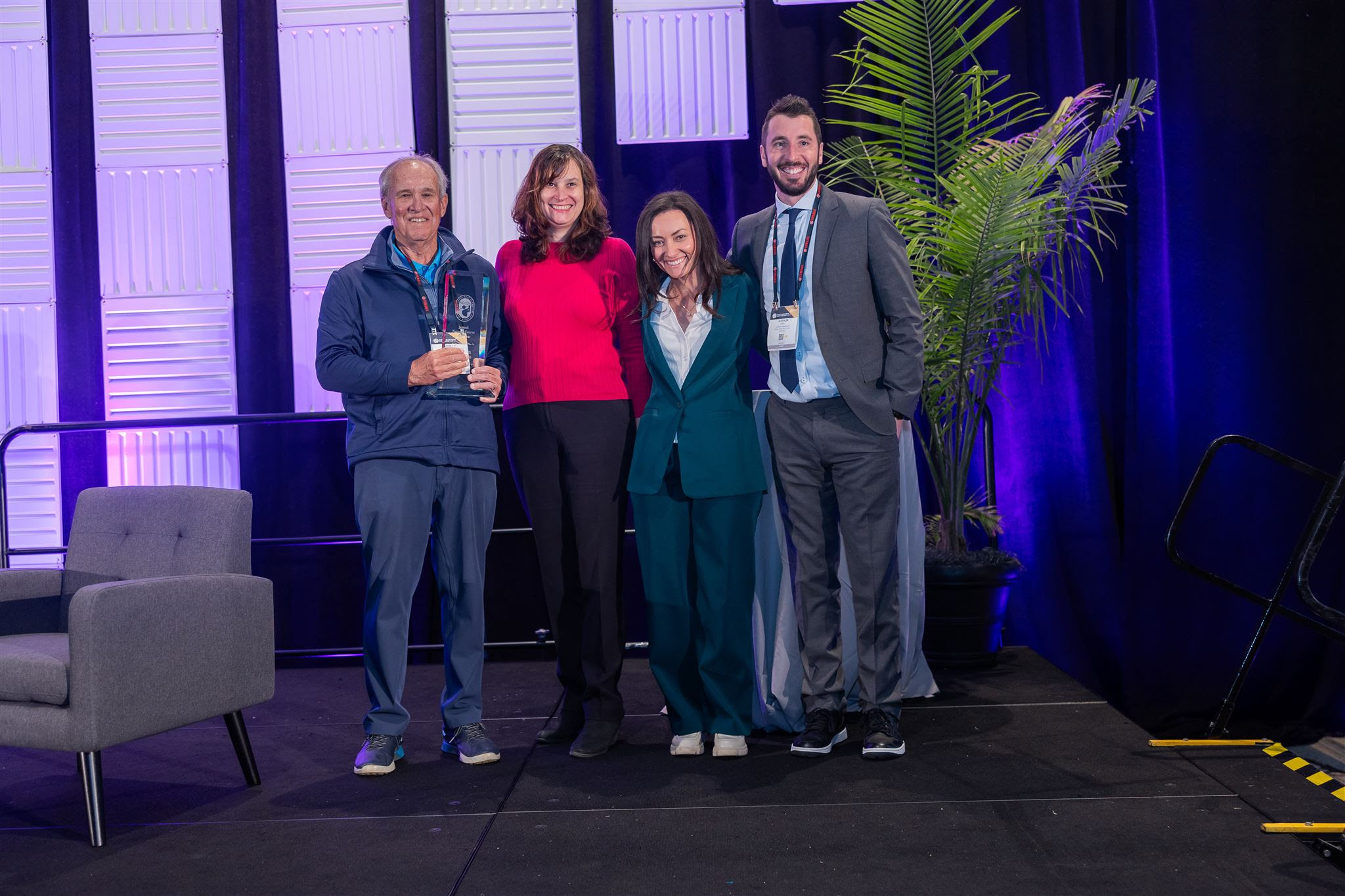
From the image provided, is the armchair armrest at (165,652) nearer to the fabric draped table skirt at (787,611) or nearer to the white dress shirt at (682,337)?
the white dress shirt at (682,337)

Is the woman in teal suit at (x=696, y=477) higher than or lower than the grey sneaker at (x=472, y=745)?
higher

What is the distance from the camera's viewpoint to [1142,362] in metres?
4.40

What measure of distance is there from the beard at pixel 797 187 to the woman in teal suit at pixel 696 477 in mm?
241

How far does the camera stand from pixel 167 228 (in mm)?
4762

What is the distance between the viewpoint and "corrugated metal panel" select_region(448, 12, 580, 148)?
15.4 feet

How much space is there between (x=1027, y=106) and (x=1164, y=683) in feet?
8.12

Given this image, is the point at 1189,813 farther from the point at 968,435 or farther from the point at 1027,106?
the point at 1027,106

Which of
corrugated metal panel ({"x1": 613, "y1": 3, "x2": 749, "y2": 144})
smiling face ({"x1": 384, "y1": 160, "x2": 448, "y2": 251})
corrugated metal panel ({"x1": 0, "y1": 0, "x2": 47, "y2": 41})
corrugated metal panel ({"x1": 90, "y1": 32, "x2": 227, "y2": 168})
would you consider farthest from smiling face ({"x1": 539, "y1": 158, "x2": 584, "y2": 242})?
corrugated metal panel ({"x1": 0, "y1": 0, "x2": 47, "y2": 41})

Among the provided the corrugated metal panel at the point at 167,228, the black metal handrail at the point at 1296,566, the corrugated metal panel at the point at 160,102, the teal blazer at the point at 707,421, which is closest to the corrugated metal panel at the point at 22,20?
the corrugated metal panel at the point at 160,102

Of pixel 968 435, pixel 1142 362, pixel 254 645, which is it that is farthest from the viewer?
pixel 1142 362

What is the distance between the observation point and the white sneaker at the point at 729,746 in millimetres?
2820

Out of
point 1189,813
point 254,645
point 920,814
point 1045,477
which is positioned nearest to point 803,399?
point 920,814

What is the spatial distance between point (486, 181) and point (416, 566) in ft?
7.95

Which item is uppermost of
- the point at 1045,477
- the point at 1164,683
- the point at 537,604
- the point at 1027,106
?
the point at 1027,106
